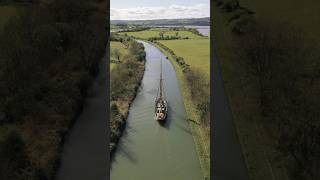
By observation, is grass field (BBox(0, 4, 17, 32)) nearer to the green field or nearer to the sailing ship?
the sailing ship

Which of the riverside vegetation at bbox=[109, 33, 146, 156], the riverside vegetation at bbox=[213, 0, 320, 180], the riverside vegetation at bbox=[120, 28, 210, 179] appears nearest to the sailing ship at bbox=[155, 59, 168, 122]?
the riverside vegetation at bbox=[120, 28, 210, 179]

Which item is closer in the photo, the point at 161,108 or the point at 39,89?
the point at 39,89

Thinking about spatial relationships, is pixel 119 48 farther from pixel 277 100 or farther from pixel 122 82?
pixel 277 100

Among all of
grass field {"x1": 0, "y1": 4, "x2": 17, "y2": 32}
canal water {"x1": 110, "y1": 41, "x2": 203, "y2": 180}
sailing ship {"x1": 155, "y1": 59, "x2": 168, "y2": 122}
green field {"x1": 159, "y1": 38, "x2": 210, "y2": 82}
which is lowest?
canal water {"x1": 110, "y1": 41, "x2": 203, "y2": 180}

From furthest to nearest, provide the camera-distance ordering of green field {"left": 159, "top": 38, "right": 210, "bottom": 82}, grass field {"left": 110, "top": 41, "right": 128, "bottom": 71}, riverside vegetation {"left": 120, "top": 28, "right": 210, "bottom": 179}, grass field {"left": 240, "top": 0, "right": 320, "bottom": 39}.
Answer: grass field {"left": 110, "top": 41, "right": 128, "bottom": 71} < green field {"left": 159, "top": 38, "right": 210, "bottom": 82} < grass field {"left": 240, "top": 0, "right": 320, "bottom": 39} < riverside vegetation {"left": 120, "top": 28, "right": 210, "bottom": 179}

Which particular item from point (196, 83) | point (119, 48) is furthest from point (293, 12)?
point (119, 48)

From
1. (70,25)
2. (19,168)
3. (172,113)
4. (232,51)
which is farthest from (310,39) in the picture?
(19,168)

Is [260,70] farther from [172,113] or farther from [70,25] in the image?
[70,25]
